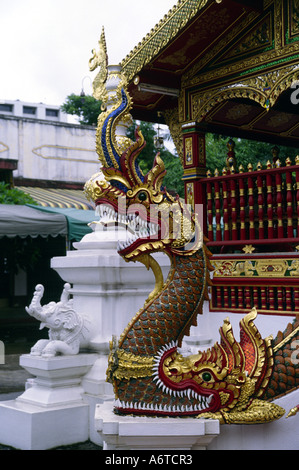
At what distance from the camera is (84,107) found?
3055cm

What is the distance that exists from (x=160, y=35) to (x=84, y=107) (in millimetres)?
25161

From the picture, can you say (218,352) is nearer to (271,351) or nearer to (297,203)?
(271,351)

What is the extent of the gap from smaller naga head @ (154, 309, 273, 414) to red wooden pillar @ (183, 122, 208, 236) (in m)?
2.55

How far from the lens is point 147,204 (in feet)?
12.7

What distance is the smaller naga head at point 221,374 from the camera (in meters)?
3.50

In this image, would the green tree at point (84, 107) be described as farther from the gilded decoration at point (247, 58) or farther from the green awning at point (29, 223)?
the gilded decoration at point (247, 58)

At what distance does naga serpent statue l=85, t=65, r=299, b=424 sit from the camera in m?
3.51

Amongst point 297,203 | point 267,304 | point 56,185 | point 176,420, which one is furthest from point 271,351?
point 56,185

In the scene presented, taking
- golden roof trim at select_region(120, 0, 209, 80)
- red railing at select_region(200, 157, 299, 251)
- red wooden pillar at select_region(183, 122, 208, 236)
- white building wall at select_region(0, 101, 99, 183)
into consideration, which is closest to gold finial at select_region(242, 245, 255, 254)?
red railing at select_region(200, 157, 299, 251)

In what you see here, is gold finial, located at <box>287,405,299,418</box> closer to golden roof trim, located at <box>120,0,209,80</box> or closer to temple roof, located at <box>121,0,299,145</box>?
temple roof, located at <box>121,0,299,145</box>

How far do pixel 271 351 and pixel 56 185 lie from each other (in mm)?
17960

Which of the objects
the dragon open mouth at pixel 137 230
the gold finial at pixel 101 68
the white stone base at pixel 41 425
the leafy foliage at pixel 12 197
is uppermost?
the gold finial at pixel 101 68

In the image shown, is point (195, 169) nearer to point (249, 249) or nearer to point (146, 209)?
point (249, 249)

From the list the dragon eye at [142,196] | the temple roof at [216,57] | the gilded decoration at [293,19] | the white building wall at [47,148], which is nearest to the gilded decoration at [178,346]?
the dragon eye at [142,196]
